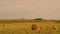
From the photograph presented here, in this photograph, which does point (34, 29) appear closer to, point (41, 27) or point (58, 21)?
point (41, 27)

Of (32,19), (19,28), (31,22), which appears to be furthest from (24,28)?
(32,19)

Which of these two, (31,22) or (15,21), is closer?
(31,22)

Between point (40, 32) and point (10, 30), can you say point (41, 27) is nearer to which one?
point (40, 32)

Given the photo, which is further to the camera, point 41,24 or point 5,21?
point 5,21

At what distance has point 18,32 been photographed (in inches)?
204

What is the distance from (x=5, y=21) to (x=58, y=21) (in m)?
1.53

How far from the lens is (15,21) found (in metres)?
6.40

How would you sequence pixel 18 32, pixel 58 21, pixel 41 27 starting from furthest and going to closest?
1. pixel 58 21
2. pixel 41 27
3. pixel 18 32

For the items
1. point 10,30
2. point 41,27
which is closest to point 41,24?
point 41,27

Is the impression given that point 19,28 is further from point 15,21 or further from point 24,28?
point 15,21

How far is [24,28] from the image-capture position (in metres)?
5.46

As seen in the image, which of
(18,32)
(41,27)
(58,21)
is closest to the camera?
(18,32)

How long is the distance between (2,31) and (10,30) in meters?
0.21

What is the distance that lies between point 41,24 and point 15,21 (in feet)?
3.21
